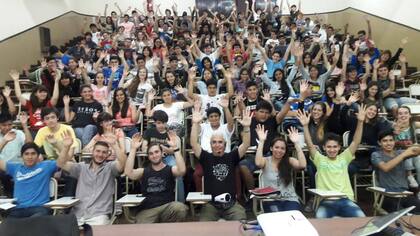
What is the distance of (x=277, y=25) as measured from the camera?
36.6 feet

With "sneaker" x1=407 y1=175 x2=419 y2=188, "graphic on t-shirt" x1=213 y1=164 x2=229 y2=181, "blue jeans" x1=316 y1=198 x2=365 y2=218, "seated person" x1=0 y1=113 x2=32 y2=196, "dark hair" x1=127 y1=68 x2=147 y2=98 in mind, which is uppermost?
"dark hair" x1=127 y1=68 x2=147 y2=98

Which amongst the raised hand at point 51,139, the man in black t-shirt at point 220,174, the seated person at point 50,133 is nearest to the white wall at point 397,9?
the man in black t-shirt at point 220,174

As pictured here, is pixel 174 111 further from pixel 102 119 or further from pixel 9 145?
pixel 9 145

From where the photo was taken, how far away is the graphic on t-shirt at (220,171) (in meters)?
3.67

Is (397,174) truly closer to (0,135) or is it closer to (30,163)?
(30,163)

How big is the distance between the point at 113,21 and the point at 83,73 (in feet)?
17.2

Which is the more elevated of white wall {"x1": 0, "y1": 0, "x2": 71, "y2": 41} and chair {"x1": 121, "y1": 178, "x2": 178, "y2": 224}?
white wall {"x1": 0, "y1": 0, "x2": 71, "y2": 41}

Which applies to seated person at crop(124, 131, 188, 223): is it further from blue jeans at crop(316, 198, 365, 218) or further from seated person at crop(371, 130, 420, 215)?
seated person at crop(371, 130, 420, 215)

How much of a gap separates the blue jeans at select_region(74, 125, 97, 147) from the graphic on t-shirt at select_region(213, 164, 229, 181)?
6.24ft

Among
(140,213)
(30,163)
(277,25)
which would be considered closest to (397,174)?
(140,213)

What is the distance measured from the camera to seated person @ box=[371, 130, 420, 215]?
12.1 ft

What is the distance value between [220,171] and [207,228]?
1565 mm

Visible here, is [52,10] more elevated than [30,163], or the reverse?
[52,10]

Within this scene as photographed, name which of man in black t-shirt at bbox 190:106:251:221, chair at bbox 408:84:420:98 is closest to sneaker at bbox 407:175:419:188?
man in black t-shirt at bbox 190:106:251:221
